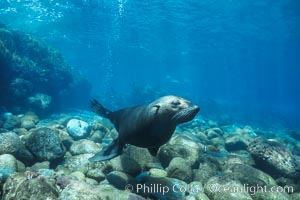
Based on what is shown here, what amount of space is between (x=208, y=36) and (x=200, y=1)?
1446 cm

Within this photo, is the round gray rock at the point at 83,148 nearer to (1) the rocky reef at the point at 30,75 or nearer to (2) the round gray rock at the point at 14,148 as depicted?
(2) the round gray rock at the point at 14,148

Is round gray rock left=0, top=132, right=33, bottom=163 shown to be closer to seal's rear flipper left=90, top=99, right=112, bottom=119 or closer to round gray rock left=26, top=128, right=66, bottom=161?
round gray rock left=26, top=128, right=66, bottom=161

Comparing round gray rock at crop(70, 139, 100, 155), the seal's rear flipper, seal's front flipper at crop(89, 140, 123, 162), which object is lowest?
round gray rock at crop(70, 139, 100, 155)

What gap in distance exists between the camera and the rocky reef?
14948mm

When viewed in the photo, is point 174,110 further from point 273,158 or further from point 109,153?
point 273,158

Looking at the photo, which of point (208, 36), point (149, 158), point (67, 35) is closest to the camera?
point (149, 158)

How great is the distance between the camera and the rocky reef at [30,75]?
14948mm

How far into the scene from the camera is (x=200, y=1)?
27312 millimetres

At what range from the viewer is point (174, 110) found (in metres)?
4.35

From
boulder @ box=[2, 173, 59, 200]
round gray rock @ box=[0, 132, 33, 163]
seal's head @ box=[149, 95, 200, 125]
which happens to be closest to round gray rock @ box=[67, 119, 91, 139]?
round gray rock @ box=[0, 132, 33, 163]

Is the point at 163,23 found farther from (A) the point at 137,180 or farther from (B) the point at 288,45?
(A) the point at 137,180

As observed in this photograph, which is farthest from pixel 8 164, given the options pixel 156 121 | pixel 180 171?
pixel 180 171

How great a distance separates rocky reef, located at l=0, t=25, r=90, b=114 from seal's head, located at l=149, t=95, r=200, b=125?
12.9 metres

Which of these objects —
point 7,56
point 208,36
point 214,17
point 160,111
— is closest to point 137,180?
point 160,111
